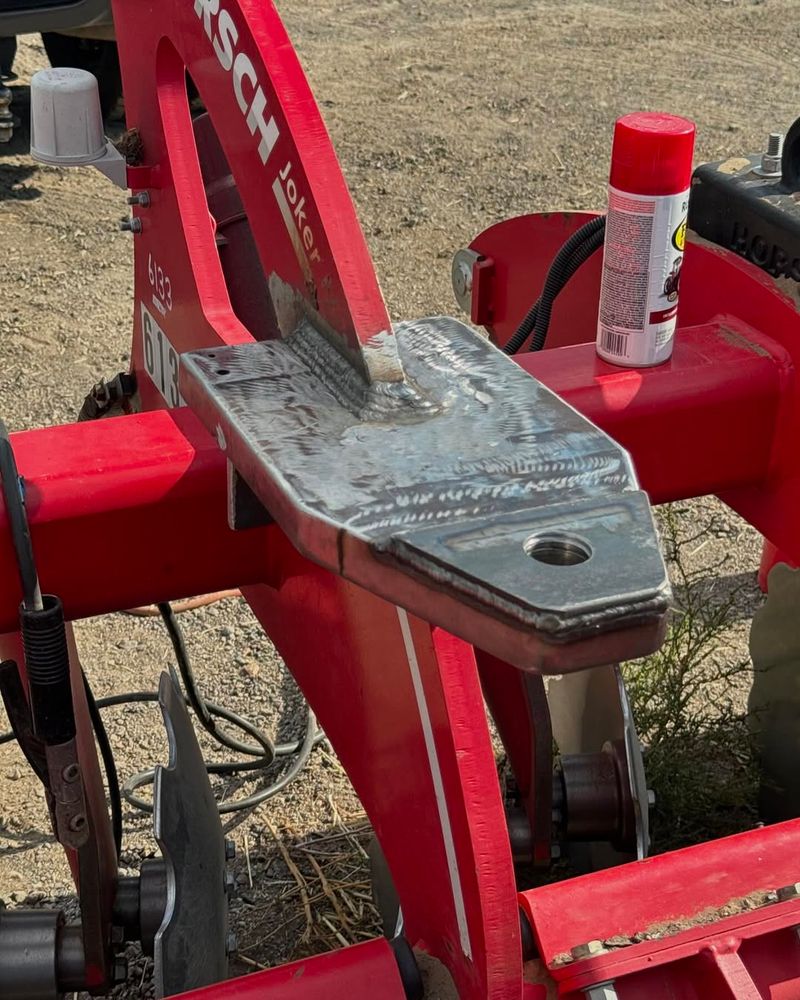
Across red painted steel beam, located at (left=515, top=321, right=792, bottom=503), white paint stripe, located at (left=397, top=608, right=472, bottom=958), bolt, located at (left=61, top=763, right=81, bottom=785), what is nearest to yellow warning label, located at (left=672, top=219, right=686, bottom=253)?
red painted steel beam, located at (left=515, top=321, right=792, bottom=503)

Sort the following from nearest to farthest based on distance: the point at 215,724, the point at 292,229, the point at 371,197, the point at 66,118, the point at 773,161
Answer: the point at 292,229
the point at 773,161
the point at 66,118
the point at 215,724
the point at 371,197

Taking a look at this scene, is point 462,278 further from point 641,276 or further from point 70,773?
point 70,773

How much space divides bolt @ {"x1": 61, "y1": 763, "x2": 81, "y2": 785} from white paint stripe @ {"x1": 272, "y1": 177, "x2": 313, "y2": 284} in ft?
1.80

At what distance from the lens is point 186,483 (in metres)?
1.44

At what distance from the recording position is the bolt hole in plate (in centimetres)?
85

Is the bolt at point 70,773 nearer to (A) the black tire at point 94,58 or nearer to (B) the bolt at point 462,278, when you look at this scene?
(B) the bolt at point 462,278

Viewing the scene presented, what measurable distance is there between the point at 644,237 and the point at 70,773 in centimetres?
93

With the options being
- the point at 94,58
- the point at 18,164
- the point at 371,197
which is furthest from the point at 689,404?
the point at 94,58

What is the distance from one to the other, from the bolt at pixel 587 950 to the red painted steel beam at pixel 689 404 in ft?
1.99

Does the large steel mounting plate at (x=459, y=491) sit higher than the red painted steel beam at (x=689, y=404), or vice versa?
the large steel mounting plate at (x=459, y=491)

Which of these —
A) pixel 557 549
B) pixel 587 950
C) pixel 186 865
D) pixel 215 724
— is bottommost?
pixel 215 724

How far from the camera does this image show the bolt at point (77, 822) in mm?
1383

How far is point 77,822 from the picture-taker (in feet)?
4.56

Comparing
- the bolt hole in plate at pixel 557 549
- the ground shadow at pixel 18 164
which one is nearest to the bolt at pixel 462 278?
the bolt hole in plate at pixel 557 549
